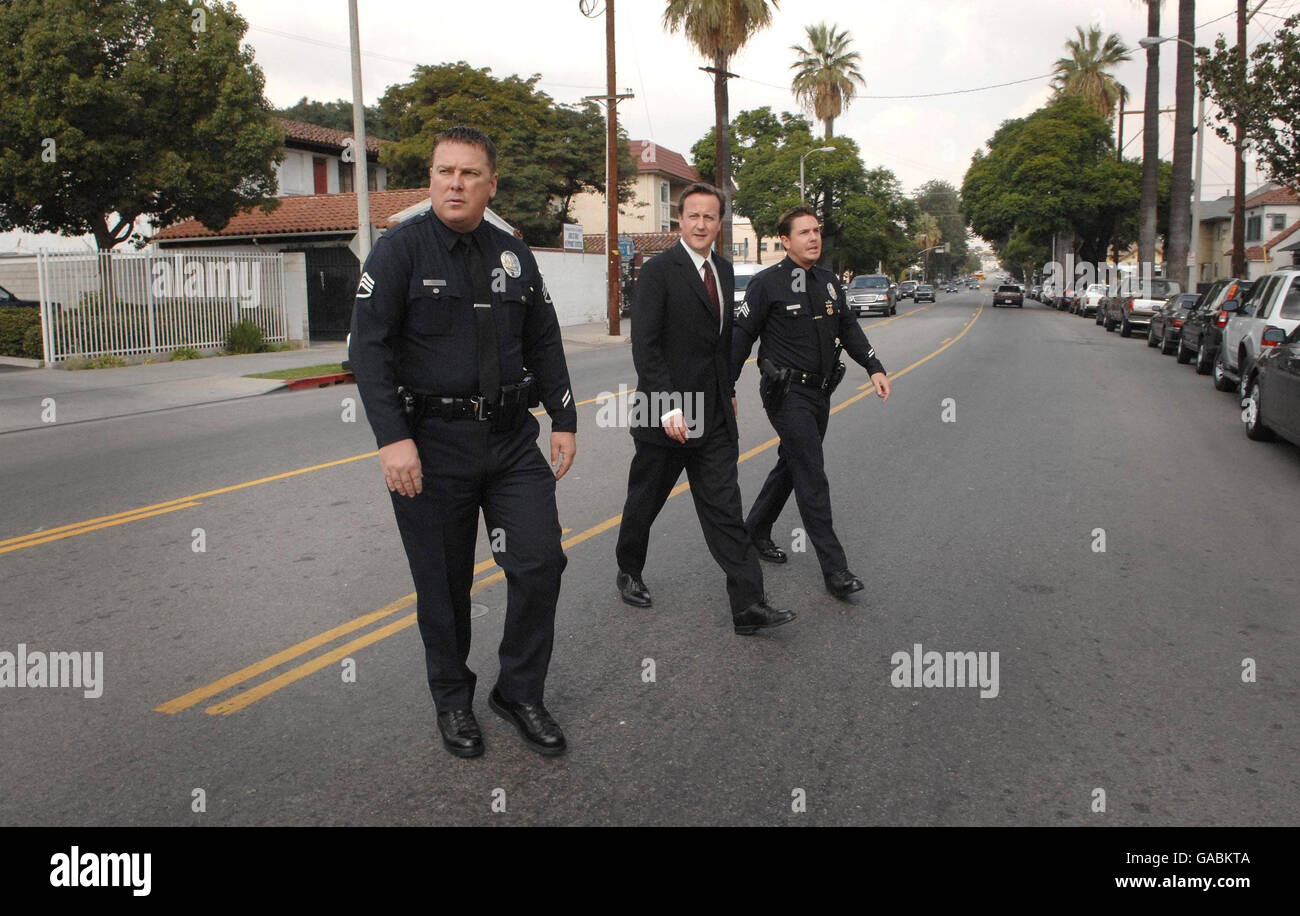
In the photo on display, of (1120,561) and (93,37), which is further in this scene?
(93,37)

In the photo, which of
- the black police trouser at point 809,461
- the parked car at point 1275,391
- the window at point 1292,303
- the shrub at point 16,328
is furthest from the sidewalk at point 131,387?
the window at point 1292,303

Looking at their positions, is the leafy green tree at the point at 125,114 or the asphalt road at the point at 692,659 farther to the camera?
the leafy green tree at the point at 125,114

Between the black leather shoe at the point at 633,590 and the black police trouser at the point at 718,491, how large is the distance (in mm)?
527

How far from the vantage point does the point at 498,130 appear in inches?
1738

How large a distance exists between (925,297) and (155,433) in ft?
212

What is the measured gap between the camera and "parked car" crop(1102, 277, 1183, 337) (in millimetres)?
28625

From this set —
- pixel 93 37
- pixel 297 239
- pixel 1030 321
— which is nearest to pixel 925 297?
pixel 1030 321

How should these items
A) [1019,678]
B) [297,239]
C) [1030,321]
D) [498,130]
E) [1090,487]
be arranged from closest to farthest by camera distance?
[1019,678] < [1090,487] < [297,239] < [1030,321] < [498,130]

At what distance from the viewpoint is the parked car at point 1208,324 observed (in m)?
17.5

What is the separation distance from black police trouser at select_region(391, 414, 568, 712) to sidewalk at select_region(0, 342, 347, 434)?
11.0 meters

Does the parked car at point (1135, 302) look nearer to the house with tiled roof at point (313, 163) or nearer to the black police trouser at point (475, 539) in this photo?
the house with tiled roof at point (313, 163)

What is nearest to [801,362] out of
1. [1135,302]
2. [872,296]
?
[1135,302]

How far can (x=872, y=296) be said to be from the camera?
43.2 metres
